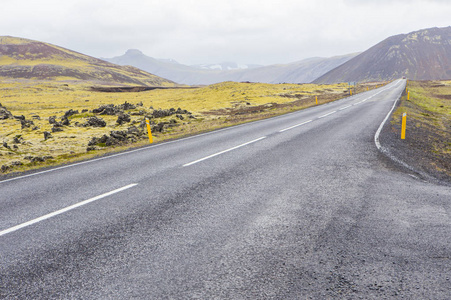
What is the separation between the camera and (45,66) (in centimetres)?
13675

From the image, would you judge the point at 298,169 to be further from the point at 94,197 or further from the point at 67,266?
the point at 67,266

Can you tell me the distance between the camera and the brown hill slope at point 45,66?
127 meters

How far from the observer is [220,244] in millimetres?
3791

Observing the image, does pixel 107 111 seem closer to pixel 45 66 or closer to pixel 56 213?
pixel 56 213

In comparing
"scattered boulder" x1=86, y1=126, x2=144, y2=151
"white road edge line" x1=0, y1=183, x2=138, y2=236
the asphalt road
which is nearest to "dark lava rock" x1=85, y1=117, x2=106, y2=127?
"scattered boulder" x1=86, y1=126, x2=144, y2=151

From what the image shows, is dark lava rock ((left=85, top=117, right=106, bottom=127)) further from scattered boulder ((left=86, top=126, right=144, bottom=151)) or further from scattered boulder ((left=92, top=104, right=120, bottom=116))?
scattered boulder ((left=86, top=126, right=144, bottom=151))

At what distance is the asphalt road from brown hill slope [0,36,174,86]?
5127 inches

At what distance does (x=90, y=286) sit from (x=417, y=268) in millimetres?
3570

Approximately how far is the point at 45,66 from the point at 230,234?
16361 cm

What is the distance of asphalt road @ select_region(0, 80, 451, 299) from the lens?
3.00 meters

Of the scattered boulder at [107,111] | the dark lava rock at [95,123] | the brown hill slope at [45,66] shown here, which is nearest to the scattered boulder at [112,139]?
the dark lava rock at [95,123]

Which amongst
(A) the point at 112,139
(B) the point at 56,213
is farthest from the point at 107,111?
(B) the point at 56,213

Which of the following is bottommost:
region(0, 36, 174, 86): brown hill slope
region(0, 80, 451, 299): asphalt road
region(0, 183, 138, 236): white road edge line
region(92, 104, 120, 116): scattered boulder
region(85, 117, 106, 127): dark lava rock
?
region(0, 80, 451, 299): asphalt road

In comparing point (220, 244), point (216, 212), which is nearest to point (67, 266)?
point (220, 244)
